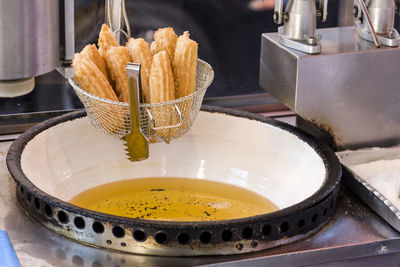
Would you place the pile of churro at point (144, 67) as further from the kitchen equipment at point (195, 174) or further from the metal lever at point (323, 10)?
the metal lever at point (323, 10)

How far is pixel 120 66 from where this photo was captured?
4.87ft

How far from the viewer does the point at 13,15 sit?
101 centimetres

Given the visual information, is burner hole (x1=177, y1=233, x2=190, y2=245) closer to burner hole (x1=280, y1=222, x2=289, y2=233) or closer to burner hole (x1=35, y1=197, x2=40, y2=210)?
burner hole (x1=280, y1=222, x2=289, y2=233)

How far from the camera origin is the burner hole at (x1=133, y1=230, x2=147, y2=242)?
124 centimetres

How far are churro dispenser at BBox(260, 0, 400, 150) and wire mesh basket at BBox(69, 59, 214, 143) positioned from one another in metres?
0.25

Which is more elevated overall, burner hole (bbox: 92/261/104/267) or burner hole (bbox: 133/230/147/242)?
burner hole (bbox: 133/230/147/242)

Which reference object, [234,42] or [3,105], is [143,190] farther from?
[234,42]

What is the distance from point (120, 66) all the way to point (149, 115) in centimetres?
17

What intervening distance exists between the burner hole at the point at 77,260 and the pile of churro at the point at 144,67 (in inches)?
14.4

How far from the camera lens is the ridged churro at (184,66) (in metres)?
1.48

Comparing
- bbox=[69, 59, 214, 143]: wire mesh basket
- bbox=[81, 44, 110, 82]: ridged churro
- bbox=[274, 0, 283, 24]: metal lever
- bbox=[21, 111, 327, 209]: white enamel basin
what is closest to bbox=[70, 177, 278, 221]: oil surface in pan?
bbox=[21, 111, 327, 209]: white enamel basin

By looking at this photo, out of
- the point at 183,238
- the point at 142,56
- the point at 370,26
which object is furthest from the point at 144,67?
the point at 370,26

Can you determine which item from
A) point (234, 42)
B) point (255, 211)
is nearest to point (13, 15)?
point (255, 211)

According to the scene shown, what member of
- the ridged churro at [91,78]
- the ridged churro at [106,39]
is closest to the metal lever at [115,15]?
the ridged churro at [106,39]
